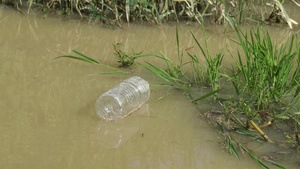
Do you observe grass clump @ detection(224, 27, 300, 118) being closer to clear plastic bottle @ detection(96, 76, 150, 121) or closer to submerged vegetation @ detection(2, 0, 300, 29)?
clear plastic bottle @ detection(96, 76, 150, 121)

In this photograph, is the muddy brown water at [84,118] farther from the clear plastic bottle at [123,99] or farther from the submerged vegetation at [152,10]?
the submerged vegetation at [152,10]

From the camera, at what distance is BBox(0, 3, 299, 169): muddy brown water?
2.85m

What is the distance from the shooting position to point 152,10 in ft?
16.5

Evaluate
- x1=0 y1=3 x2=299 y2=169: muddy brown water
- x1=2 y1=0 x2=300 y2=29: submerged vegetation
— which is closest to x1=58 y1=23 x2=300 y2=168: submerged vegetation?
x1=0 y1=3 x2=299 y2=169: muddy brown water

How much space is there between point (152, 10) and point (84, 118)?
2110 mm

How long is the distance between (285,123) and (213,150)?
660 millimetres

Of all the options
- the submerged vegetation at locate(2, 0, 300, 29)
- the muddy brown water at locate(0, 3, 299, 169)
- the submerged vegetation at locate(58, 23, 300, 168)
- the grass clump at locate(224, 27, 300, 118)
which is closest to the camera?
the muddy brown water at locate(0, 3, 299, 169)

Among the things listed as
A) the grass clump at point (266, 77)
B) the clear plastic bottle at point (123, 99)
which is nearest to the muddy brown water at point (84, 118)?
the clear plastic bottle at point (123, 99)

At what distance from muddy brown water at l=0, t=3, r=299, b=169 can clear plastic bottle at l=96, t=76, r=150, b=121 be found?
0.07 meters

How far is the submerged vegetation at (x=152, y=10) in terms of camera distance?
16.7ft

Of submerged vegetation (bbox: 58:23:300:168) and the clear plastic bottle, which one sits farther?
the clear plastic bottle

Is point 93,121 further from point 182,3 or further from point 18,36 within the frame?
point 182,3

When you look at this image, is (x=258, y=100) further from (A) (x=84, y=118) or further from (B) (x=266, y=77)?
(A) (x=84, y=118)

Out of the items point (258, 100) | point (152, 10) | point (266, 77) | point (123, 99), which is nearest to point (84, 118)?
point (123, 99)
